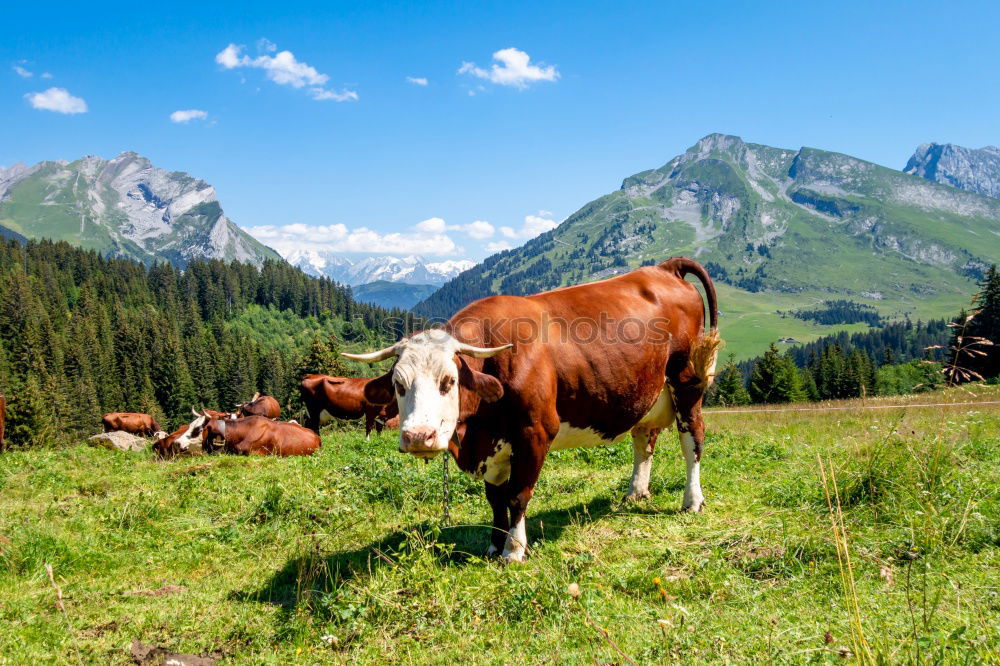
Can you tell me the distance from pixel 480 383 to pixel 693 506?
413cm

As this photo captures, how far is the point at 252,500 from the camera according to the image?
904 centimetres

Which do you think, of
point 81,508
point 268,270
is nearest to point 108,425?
point 81,508

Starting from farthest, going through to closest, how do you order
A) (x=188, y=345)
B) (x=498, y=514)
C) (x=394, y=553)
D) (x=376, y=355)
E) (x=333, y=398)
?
(x=188, y=345) < (x=333, y=398) < (x=498, y=514) < (x=376, y=355) < (x=394, y=553)

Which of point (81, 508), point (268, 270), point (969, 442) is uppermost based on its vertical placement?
point (268, 270)

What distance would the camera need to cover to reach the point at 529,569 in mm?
5859

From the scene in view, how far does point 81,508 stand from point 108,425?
31.7 meters

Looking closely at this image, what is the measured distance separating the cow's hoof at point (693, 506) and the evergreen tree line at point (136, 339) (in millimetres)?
48130

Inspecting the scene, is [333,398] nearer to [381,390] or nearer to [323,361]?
[381,390]

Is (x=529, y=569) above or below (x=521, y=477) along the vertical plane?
below

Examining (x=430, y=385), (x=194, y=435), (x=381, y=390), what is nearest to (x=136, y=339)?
(x=194, y=435)

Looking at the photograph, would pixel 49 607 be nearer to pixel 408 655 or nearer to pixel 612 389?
pixel 408 655

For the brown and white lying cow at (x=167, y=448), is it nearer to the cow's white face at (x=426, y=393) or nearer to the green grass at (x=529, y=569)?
the green grass at (x=529, y=569)

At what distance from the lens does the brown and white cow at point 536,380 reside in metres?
5.57

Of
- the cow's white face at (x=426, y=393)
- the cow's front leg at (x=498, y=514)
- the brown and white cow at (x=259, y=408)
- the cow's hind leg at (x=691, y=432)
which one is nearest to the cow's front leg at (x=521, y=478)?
the cow's front leg at (x=498, y=514)
